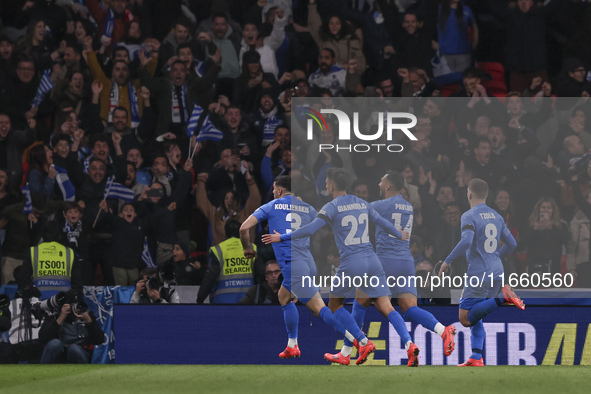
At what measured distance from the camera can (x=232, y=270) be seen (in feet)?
33.4

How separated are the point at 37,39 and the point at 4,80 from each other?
2.40 ft

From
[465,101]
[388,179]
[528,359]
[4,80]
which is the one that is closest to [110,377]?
[388,179]

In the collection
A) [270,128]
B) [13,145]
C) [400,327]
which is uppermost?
[270,128]

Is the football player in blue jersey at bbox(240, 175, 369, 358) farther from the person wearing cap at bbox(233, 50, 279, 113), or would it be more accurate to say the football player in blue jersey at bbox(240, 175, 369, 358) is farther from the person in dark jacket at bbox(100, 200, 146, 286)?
the person wearing cap at bbox(233, 50, 279, 113)

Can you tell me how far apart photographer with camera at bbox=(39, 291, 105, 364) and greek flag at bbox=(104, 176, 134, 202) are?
74.1 inches

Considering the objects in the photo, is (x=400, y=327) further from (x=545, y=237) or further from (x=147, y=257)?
(x=147, y=257)

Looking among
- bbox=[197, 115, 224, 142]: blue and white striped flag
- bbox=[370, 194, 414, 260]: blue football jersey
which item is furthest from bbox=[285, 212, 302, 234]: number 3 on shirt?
bbox=[197, 115, 224, 142]: blue and white striped flag

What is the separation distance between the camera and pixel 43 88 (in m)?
12.8

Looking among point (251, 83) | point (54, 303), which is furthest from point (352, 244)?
point (251, 83)

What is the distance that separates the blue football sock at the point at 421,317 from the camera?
944cm

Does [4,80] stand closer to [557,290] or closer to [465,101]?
[465,101]

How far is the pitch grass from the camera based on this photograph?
23.4ft

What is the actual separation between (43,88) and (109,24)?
1257mm

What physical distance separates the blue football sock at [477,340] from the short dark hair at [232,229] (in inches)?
104
